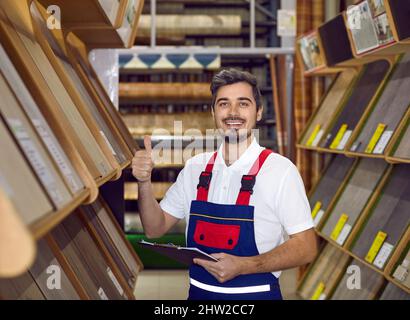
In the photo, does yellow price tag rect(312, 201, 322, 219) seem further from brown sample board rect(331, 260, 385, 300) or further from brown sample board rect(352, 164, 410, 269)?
brown sample board rect(352, 164, 410, 269)

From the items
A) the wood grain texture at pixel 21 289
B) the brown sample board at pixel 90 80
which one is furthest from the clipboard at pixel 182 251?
the brown sample board at pixel 90 80

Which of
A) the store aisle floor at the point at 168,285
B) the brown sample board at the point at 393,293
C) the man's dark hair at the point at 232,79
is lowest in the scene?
the store aisle floor at the point at 168,285

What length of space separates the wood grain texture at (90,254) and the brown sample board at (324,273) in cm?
228

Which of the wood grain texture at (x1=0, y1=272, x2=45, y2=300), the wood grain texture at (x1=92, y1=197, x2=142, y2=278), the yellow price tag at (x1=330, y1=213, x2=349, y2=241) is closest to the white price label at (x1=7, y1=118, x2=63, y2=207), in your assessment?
the wood grain texture at (x1=0, y1=272, x2=45, y2=300)

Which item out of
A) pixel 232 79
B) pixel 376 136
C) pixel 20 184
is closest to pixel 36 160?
pixel 20 184

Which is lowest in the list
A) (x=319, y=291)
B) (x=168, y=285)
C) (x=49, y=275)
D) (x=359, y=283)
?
(x=168, y=285)

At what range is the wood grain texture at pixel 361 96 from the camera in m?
4.11

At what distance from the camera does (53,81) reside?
182cm

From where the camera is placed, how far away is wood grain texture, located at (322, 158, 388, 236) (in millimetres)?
3820

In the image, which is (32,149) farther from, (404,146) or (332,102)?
(332,102)

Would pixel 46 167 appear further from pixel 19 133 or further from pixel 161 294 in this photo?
pixel 161 294

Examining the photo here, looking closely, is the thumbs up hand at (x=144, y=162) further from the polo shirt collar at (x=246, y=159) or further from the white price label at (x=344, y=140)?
the white price label at (x=344, y=140)

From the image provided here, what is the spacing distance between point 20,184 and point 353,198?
3260 mm
